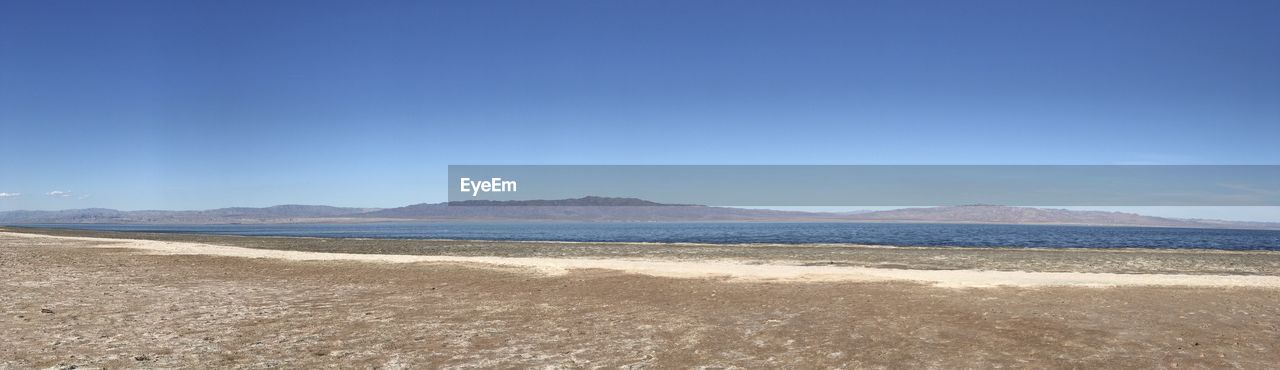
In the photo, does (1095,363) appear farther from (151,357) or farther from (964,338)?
(151,357)

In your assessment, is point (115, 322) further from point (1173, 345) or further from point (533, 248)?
point (533, 248)

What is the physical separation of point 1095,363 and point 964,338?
1825mm

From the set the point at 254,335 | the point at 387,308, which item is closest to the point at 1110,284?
the point at 387,308

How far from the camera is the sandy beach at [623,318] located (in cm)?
860

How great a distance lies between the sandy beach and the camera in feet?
28.2

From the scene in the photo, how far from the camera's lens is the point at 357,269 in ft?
72.1

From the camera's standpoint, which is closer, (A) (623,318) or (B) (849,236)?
(A) (623,318)

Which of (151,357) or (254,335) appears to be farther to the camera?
(254,335)

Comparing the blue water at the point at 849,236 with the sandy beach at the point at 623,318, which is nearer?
the sandy beach at the point at 623,318

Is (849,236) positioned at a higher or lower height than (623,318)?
lower

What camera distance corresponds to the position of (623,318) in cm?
1195

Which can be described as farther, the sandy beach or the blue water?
the blue water

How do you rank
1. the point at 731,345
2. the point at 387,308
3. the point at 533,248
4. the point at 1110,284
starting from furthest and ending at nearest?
the point at 533,248, the point at 1110,284, the point at 387,308, the point at 731,345

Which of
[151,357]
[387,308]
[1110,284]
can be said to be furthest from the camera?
[1110,284]
